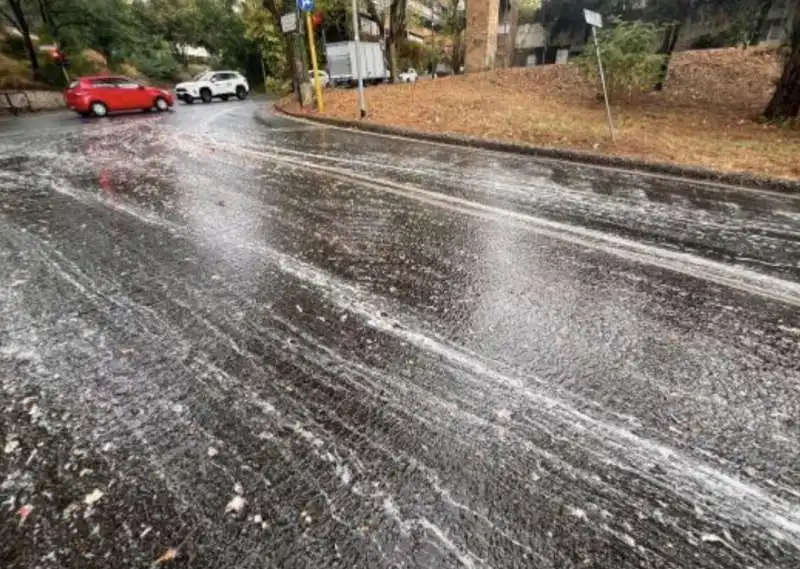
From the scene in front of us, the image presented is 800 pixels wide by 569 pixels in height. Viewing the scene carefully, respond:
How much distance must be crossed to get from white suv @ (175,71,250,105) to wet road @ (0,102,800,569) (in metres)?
21.3

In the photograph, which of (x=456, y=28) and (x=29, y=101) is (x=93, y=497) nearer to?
(x=29, y=101)

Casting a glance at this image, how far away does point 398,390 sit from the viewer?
2.24 metres

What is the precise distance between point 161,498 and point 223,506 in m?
0.26

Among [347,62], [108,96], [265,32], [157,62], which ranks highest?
[265,32]

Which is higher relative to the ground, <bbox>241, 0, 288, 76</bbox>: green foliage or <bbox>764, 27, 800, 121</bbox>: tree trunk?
<bbox>241, 0, 288, 76</bbox>: green foliage

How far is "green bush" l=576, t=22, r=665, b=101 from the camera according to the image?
37.1ft

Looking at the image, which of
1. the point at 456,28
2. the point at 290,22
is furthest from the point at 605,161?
the point at 456,28

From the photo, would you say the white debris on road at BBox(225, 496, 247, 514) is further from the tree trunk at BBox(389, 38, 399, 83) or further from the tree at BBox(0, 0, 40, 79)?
the tree at BBox(0, 0, 40, 79)

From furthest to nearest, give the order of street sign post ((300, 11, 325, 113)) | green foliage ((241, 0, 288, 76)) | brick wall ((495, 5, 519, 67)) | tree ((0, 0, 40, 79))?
brick wall ((495, 5, 519, 67)), green foliage ((241, 0, 288, 76)), tree ((0, 0, 40, 79)), street sign post ((300, 11, 325, 113))

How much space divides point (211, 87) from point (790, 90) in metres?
24.0

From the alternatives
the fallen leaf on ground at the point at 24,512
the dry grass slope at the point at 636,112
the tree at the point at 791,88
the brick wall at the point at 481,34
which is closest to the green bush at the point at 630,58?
the dry grass slope at the point at 636,112

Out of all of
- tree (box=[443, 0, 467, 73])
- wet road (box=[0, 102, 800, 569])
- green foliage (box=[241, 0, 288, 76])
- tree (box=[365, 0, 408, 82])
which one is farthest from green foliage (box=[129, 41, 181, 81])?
wet road (box=[0, 102, 800, 569])

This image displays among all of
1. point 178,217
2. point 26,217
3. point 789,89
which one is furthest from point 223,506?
point 789,89

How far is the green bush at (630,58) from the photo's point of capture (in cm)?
1129
